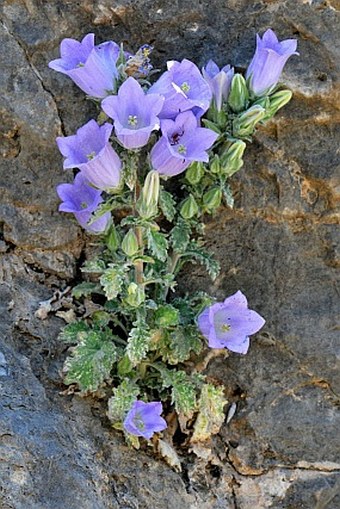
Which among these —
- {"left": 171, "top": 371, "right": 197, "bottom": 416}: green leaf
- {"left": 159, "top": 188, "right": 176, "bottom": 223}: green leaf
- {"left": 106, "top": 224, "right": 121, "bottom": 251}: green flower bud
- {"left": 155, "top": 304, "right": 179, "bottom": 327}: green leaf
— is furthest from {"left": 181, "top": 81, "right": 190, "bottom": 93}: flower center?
{"left": 171, "top": 371, "right": 197, "bottom": 416}: green leaf

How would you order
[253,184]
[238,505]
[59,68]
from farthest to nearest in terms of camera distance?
[253,184] → [238,505] → [59,68]

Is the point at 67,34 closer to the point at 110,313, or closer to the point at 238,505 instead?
the point at 110,313

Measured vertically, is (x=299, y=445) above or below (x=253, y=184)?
below

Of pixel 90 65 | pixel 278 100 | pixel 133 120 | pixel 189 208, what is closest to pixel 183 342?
pixel 189 208

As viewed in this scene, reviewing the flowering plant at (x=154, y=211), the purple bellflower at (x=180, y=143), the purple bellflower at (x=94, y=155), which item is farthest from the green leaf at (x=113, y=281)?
the purple bellflower at (x=180, y=143)

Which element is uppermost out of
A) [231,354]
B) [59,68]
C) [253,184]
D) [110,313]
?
[59,68]

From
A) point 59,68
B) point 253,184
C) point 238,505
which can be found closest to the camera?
point 59,68

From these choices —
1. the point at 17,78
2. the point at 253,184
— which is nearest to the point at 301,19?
the point at 253,184
